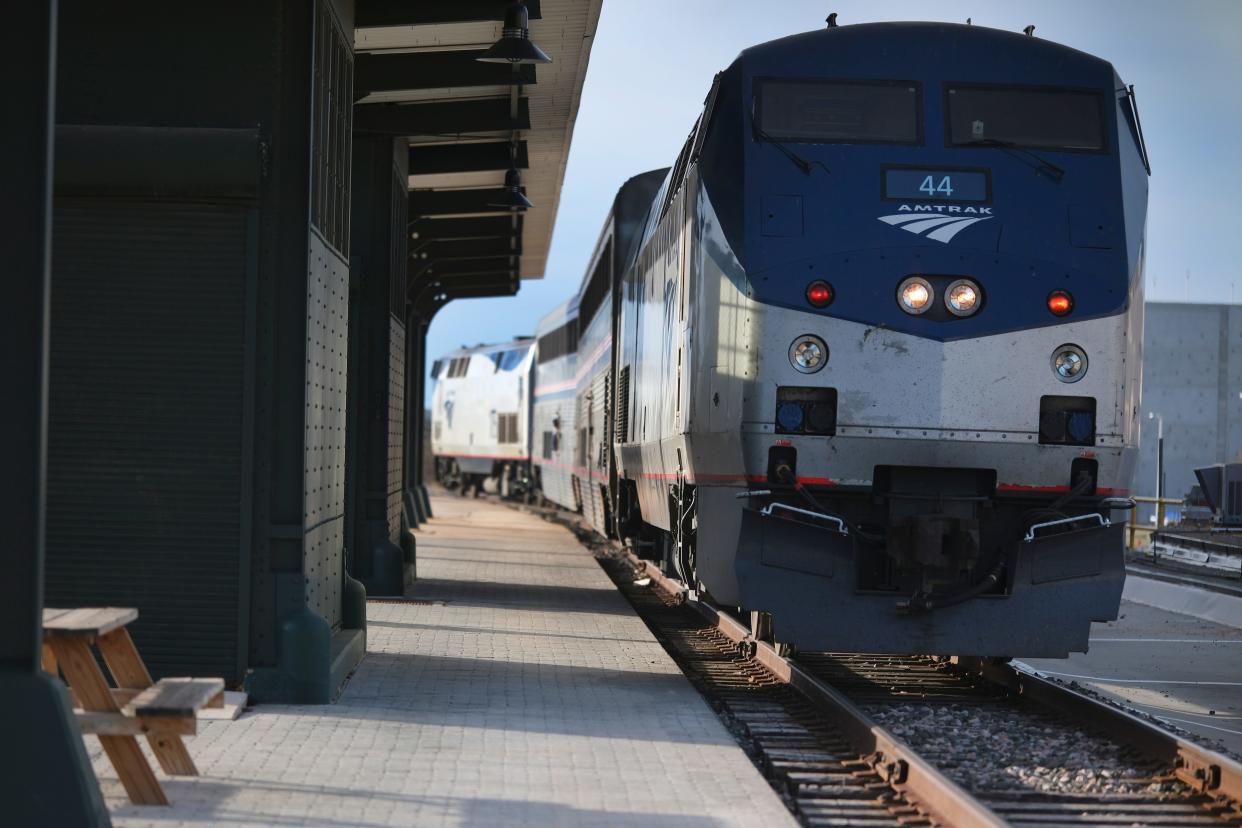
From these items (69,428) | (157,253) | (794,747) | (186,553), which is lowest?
(794,747)

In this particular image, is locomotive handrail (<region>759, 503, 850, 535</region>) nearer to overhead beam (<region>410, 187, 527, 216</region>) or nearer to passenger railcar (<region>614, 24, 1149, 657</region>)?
passenger railcar (<region>614, 24, 1149, 657</region>)

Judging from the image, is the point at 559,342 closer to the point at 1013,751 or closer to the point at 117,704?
the point at 1013,751

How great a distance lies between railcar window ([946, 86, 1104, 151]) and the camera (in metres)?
9.23

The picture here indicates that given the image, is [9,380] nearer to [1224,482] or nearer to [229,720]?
[229,720]

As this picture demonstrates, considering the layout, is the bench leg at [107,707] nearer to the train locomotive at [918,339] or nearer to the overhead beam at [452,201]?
the train locomotive at [918,339]

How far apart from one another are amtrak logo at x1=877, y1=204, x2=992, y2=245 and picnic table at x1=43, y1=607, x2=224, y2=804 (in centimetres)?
464

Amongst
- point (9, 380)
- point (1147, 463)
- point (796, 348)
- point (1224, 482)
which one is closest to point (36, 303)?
point (9, 380)

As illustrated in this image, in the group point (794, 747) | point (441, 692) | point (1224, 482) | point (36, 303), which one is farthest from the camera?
point (1224, 482)

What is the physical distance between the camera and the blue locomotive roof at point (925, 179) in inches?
343

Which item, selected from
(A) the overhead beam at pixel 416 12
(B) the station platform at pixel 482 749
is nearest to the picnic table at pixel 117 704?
(B) the station platform at pixel 482 749

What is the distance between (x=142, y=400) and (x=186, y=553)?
864mm

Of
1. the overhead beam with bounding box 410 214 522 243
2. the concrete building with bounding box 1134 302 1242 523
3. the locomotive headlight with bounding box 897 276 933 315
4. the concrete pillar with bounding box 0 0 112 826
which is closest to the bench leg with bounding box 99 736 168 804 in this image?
the concrete pillar with bounding box 0 0 112 826

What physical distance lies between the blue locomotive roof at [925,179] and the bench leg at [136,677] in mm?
3873

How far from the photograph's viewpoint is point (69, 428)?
855 cm
